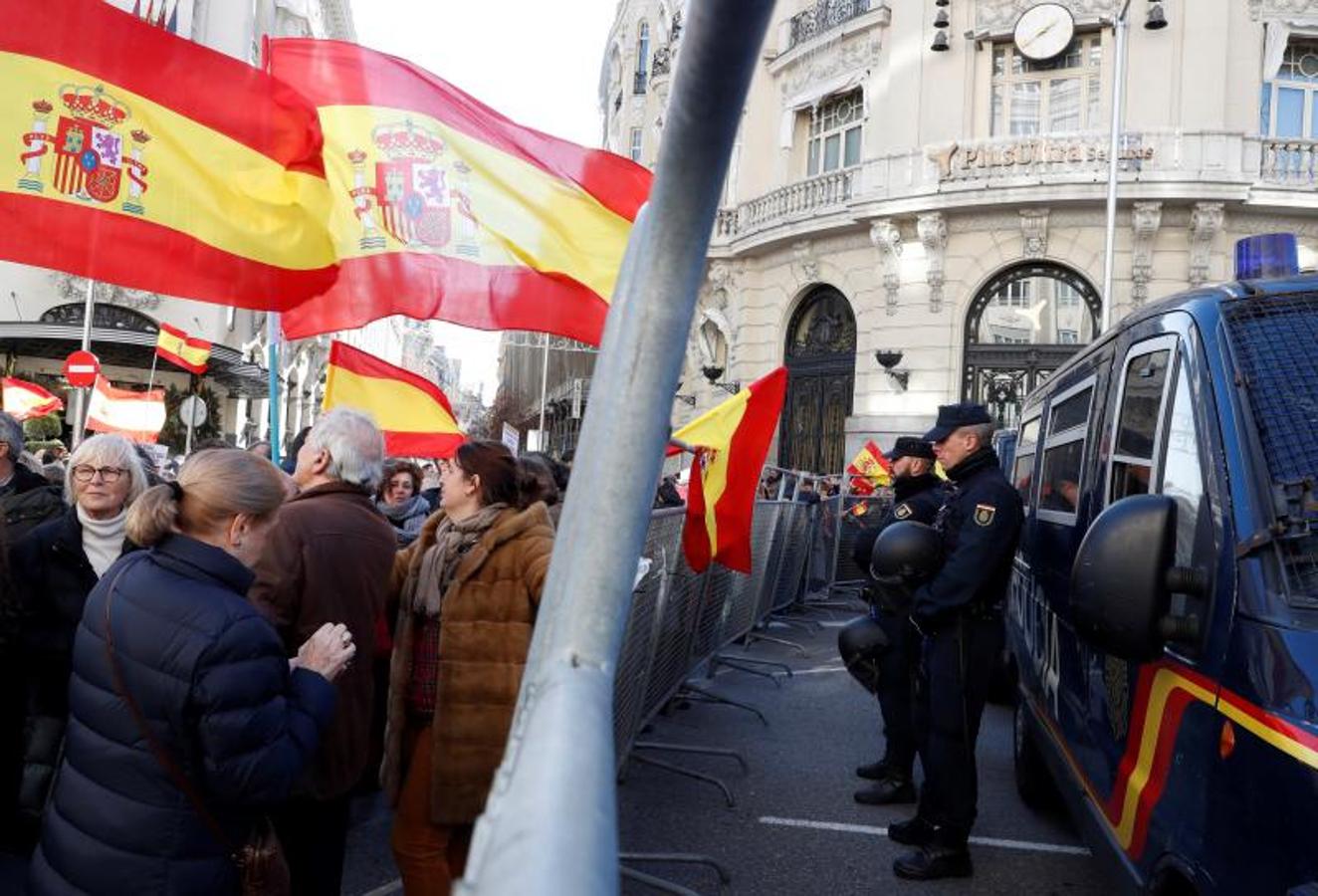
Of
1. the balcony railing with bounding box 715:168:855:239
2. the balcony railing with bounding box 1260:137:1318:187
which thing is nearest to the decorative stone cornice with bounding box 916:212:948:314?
the balcony railing with bounding box 715:168:855:239

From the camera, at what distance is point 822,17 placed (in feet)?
74.3

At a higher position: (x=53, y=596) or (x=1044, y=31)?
(x=1044, y=31)

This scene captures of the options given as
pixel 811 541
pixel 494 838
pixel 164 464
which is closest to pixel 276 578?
pixel 494 838

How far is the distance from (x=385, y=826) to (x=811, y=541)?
9.63 m

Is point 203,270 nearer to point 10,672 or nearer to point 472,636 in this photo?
point 10,672

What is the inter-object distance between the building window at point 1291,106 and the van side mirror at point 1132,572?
2000 cm

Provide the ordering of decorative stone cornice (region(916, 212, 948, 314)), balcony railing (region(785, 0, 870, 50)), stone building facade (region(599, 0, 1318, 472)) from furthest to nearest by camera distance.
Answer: balcony railing (region(785, 0, 870, 50)) → decorative stone cornice (region(916, 212, 948, 314)) → stone building facade (region(599, 0, 1318, 472))

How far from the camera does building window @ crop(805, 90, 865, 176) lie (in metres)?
22.4

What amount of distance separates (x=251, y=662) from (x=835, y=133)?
22.4 meters

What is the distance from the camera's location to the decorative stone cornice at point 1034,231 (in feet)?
63.2

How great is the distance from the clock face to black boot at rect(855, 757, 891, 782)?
17.2m


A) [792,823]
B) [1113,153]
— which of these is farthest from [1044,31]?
[792,823]

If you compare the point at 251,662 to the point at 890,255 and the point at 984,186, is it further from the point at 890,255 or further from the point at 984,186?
the point at 890,255

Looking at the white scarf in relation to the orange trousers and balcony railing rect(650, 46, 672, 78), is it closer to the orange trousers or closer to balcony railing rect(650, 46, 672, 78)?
the orange trousers
